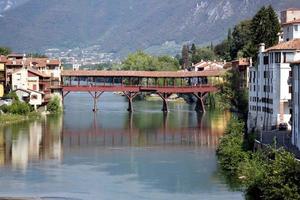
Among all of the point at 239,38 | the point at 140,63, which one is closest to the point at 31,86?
the point at 239,38

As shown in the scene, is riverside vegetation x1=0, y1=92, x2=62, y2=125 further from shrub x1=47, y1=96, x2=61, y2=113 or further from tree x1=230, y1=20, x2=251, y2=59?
tree x1=230, y1=20, x2=251, y2=59

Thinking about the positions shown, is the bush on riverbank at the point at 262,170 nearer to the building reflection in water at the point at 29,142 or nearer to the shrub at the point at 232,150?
the shrub at the point at 232,150

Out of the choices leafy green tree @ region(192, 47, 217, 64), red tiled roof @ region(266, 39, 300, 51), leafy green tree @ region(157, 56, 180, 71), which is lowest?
red tiled roof @ region(266, 39, 300, 51)

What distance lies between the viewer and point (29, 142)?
5491 centimetres

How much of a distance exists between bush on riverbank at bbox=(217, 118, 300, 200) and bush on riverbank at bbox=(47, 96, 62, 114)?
129 feet

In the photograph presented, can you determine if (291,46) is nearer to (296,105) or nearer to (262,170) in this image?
(296,105)

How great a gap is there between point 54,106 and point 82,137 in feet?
78.7

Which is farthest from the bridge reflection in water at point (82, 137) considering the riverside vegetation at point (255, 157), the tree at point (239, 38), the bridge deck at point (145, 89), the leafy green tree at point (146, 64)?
the leafy green tree at point (146, 64)

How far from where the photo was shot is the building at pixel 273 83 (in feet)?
154

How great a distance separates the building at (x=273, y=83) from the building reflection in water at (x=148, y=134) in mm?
3530

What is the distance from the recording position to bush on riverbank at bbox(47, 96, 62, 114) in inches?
3310

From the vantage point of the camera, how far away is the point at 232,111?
260 ft

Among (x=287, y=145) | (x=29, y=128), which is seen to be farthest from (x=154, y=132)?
(x=287, y=145)

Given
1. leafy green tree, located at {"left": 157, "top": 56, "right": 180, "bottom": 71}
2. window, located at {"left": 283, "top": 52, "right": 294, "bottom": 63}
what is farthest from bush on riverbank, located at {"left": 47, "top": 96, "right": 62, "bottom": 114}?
leafy green tree, located at {"left": 157, "top": 56, "right": 180, "bottom": 71}
